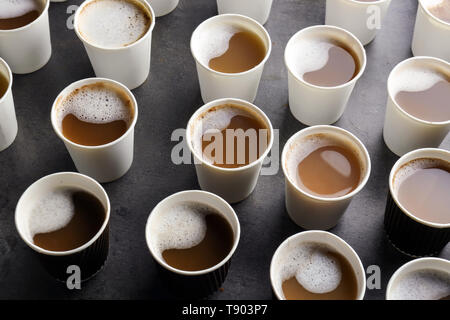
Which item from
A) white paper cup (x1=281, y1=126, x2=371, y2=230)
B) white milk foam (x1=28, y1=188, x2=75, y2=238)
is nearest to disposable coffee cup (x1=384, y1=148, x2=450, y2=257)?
white paper cup (x1=281, y1=126, x2=371, y2=230)

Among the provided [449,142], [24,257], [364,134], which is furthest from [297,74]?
[24,257]

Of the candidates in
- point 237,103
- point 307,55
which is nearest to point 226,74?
point 237,103

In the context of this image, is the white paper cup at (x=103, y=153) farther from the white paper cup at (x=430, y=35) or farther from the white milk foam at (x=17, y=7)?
the white paper cup at (x=430, y=35)

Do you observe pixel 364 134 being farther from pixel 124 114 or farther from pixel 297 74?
pixel 124 114

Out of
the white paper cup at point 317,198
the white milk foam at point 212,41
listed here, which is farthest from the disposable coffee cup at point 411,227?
the white milk foam at point 212,41

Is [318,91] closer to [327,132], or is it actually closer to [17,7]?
[327,132]
